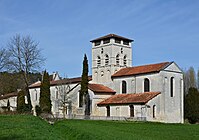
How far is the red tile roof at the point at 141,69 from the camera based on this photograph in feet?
187

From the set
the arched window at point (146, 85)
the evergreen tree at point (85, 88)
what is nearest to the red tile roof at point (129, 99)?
the arched window at point (146, 85)

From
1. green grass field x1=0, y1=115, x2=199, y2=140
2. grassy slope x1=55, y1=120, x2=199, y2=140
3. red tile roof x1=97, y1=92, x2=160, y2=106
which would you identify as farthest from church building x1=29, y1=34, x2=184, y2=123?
green grass field x1=0, y1=115, x2=199, y2=140

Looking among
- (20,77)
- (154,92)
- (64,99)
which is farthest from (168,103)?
(20,77)

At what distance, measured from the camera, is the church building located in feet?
180

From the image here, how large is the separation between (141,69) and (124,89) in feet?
15.9

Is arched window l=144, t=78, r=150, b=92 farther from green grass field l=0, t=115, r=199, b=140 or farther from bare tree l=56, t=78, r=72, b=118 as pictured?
green grass field l=0, t=115, r=199, b=140

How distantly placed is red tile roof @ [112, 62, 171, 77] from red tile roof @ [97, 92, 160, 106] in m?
3.74

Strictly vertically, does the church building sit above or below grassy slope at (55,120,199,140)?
above

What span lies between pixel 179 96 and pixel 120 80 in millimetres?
10569

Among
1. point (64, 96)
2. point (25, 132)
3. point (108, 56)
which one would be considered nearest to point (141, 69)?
point (108, 56)

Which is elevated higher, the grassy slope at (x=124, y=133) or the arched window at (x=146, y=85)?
the arched window at (x=146, y=85)

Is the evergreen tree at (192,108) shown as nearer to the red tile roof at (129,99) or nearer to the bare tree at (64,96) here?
the red tile roof at (129,99)

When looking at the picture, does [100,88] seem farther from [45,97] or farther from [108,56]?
[45,97]

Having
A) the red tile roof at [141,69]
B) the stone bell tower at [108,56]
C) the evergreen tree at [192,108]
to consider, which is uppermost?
the stone bell tower at [108,56]
